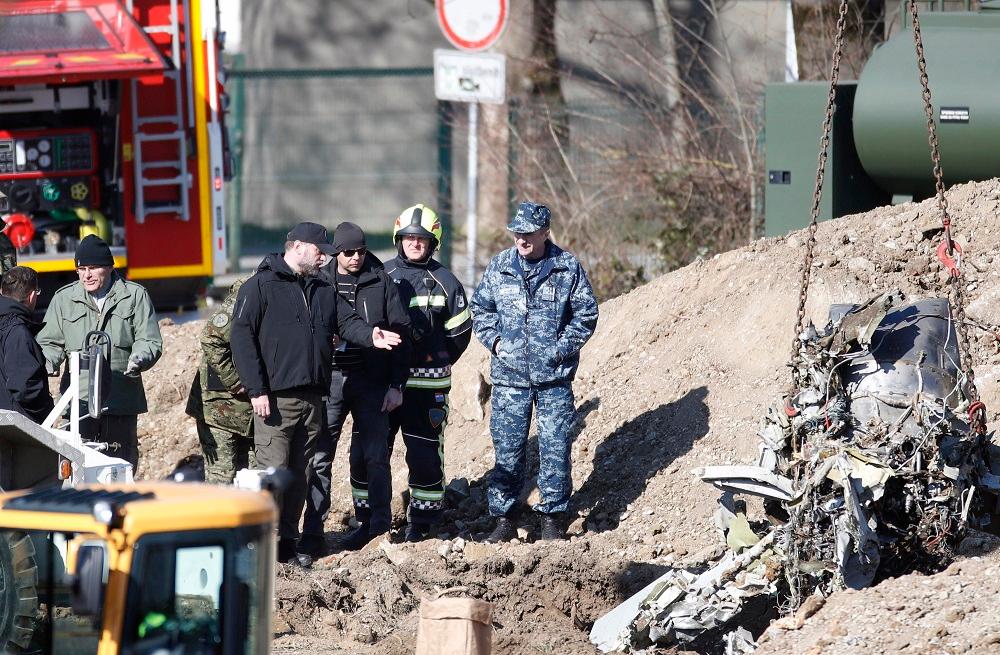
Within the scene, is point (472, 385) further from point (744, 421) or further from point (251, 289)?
point (251, 289)

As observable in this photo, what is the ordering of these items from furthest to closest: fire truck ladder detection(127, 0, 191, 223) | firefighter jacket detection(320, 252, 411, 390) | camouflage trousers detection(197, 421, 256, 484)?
fire truck ladder detection(127, 0, 191, 223), camouflage trousers detection(197, 421, 256, 484), firefighter jacket detection(320, 252, 411, 390)

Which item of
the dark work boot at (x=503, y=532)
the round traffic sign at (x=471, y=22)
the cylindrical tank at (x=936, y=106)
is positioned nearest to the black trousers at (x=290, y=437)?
the dark work boot at (x=503, y=532)

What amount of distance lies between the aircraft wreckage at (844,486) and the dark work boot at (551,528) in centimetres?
121

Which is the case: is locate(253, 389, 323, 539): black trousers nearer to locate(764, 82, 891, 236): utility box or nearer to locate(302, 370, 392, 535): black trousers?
locate(302, 370, 392, 535): black trousers

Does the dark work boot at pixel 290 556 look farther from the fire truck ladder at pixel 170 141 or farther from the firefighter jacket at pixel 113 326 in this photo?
the fire truck ladder at pixel 170 141

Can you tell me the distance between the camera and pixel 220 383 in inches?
324

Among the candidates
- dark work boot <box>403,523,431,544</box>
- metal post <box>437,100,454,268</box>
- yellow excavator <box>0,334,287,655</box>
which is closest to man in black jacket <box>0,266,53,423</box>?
dark work boot <box>403,523,431,544</box>

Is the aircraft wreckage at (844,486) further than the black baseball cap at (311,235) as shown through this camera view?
No

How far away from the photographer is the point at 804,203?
1134 cm

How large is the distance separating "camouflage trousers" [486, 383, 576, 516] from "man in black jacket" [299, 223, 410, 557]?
616 mm

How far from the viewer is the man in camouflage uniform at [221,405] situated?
804 cm

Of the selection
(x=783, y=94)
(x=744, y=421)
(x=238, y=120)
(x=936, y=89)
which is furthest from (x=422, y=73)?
(x=744, y=421)

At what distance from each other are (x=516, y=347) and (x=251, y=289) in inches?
62.1

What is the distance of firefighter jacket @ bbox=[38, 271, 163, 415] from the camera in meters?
8.15
